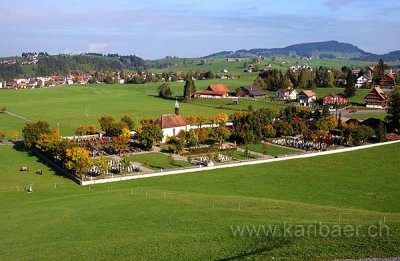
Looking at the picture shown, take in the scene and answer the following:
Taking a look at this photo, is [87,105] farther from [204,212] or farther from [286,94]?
[204,212]

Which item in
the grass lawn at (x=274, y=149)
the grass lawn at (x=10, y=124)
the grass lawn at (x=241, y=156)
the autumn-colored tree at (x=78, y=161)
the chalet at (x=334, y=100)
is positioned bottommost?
the grass lawn at (x=10, y=124)

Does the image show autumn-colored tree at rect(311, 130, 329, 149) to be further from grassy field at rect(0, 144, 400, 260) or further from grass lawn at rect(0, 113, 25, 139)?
grass lawn at rect(0, 113, 25, 139)

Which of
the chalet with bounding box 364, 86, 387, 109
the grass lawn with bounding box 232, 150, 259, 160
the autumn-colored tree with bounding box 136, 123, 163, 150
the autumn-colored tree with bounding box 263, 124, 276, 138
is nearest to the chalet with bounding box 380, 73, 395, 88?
the chalet with bounding box 364, 86, 387, 109

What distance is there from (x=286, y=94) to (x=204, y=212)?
266 ft

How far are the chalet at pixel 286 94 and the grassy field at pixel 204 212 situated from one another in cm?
5823

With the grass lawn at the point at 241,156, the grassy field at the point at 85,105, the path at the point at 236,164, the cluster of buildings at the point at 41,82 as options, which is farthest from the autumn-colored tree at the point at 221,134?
the cluster of buildings at the point at 41,82

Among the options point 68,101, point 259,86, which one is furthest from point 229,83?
point 68,101

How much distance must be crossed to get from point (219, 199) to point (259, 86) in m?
88.9

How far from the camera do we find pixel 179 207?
25.4 metres

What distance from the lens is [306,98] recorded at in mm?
95500

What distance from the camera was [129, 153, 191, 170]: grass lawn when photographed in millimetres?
42125

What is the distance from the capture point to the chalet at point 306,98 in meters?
94.7

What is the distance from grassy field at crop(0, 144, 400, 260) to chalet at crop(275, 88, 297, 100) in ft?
191

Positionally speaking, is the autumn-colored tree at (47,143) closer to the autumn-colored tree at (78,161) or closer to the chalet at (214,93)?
the autumn-colored tree at (78,161)
